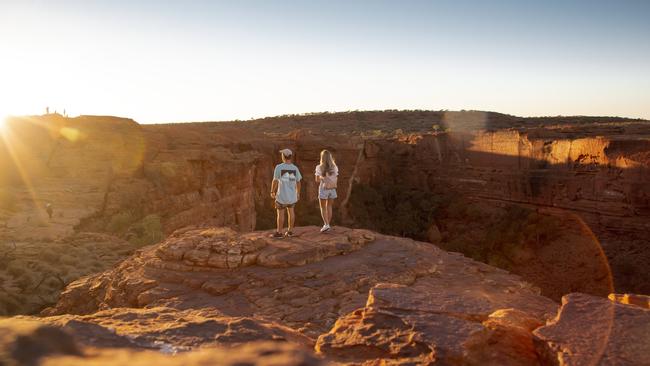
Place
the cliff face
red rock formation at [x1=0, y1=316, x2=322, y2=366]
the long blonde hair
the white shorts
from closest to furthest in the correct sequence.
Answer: red rock formation at [x1=0, y1=316, x2=322, y2=366]
the long blonde hair
the white shorts
the cliff face

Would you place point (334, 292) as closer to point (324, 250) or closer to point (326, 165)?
point (324, 250)

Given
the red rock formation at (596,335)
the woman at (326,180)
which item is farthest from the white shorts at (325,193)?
the red rock formation at (596,335)

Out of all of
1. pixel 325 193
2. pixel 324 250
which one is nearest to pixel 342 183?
pixel 325 193

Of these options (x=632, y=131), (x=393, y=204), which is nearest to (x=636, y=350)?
(x=632, y=131)

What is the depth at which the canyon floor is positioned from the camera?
2.33m

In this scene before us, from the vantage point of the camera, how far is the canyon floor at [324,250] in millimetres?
2332

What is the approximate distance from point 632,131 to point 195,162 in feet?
56.2

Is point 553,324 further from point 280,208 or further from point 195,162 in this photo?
point 195,162

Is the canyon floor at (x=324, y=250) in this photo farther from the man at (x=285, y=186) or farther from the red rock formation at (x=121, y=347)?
the man at (x=285, y=186)

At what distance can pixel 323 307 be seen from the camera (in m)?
4.55

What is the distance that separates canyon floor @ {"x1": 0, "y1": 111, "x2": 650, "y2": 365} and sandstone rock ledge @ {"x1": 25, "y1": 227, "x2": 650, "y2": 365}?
0.02 metres

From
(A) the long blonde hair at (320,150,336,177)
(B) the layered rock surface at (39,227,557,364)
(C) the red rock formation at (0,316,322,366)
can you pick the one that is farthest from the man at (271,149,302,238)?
(C) the red rock formation at (0,316,322,366)

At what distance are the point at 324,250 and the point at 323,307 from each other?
55.0 inches

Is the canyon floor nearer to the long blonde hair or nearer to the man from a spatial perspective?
the man
